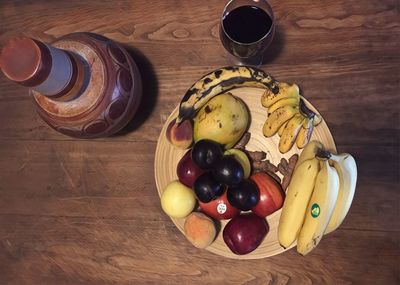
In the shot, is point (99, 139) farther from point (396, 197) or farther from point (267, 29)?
point (396, 197)

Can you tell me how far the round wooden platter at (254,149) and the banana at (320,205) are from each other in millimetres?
88

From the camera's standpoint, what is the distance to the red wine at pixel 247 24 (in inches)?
32.3

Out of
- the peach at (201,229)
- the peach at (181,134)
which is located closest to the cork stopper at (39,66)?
the peach at (181,134)

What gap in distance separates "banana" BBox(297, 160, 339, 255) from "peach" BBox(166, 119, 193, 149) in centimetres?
26

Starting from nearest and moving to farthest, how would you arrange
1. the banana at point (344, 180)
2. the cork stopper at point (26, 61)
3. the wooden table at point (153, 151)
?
the cork stopper at point (26, 61), the banana at point (344, 180), the wooden table at point (153, 151)

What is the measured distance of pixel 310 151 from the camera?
2.65 ft

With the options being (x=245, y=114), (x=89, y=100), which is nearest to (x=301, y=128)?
(x=245, y=114)

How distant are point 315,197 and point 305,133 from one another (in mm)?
133

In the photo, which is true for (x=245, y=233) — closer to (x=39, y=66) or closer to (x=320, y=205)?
(x=320, y=205)

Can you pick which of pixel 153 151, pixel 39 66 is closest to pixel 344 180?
pixel 153 151

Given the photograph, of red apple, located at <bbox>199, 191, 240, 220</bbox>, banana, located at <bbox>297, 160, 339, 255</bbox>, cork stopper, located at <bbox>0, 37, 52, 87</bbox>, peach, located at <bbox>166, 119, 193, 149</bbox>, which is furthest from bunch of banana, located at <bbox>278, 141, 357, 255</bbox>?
cork stopper, located at <bbox>0, 37, 52, 87</bbox>

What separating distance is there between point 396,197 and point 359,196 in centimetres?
7

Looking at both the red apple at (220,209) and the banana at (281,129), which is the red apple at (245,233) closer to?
the red apple at (220,209)

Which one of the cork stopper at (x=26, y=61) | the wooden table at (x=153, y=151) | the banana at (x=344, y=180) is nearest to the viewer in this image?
the cork stopper at (x=26, y=61)
